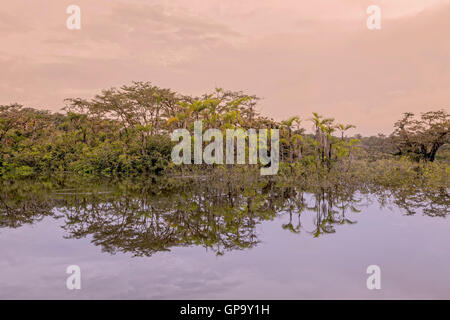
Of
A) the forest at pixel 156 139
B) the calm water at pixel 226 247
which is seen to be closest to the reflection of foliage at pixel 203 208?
the calm water at pixel 226 247

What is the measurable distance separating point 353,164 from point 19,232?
46.3 feet

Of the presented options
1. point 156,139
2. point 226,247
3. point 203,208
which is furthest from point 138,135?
point 226,247

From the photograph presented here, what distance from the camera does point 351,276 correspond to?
4113 millimetres

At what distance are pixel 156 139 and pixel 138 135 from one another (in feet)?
8.01

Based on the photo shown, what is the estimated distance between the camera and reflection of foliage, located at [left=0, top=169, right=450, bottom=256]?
5.84m

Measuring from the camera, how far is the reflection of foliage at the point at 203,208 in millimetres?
5844

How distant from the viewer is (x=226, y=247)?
17.5 feet

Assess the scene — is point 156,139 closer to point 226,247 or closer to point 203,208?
point 203,208

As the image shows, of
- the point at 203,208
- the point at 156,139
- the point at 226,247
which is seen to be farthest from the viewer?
the point at 156,139

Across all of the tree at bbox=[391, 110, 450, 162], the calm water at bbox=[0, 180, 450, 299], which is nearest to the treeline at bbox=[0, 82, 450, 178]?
the tree at bbox=[391, 110, 450, 162]

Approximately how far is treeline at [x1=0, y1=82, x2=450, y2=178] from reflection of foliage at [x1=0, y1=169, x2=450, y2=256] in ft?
19.6

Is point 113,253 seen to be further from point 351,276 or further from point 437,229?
point 437,229

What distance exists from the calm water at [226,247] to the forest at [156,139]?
7509 mm

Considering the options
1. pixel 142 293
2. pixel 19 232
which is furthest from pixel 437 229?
pixel 19 232
